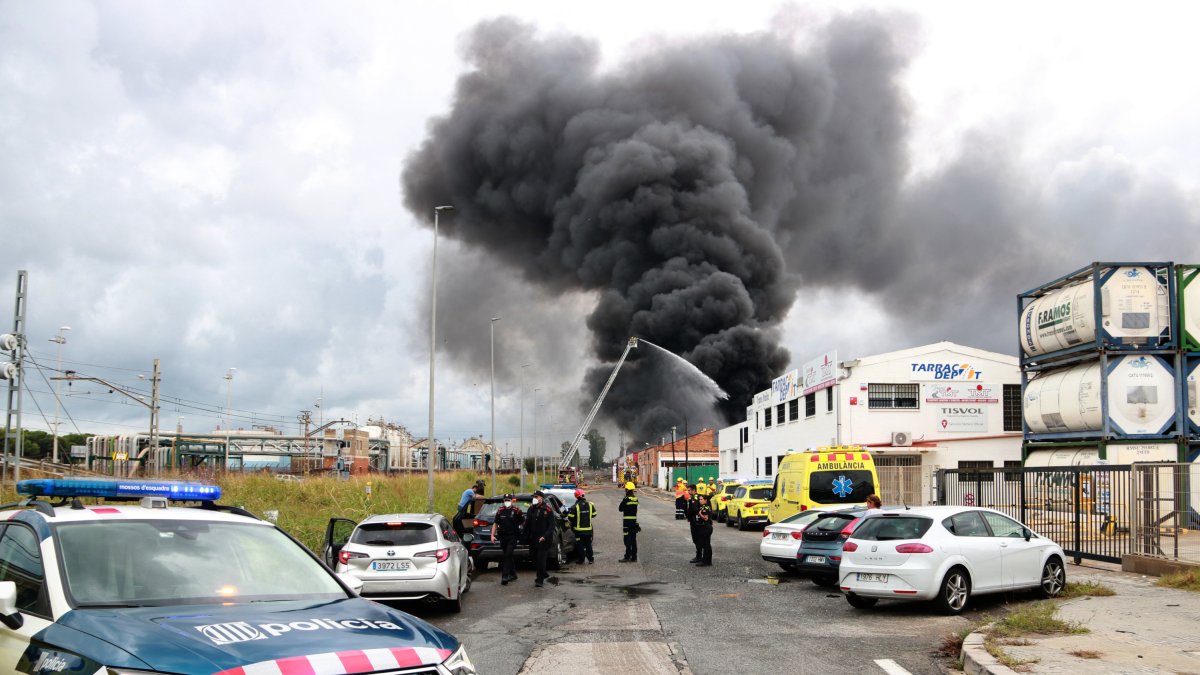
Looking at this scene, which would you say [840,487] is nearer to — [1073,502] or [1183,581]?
[1073,502]

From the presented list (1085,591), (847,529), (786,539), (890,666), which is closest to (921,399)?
(786,539)

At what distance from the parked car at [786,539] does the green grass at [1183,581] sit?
4651 mm

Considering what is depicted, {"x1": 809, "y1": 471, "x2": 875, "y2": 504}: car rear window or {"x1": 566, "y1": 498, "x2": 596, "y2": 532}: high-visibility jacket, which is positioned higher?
{"x1": 809, "y1": 471, "x2": 875, "y2": 504}: car rear window

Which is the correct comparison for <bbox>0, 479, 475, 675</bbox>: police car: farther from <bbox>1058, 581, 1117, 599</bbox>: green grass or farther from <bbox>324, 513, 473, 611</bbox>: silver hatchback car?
<bbox>1058, 581, 1117, 599</bbox>: green grass

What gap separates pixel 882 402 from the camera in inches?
1478

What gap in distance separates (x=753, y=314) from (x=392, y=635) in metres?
58.0

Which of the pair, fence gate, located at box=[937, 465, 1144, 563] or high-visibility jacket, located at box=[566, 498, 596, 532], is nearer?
fence gate, located at box=[937, 465, 1144, 563]

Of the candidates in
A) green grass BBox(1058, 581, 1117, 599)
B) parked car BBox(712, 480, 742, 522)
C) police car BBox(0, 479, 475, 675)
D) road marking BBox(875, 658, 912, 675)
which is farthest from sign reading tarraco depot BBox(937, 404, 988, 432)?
police car BBox(0, 479, 475, 675)

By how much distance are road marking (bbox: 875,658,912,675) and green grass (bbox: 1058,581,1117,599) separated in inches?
190

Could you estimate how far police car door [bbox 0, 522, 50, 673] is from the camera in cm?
404

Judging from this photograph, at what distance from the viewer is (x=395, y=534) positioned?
1154cm

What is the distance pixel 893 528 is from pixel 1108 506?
5.87m

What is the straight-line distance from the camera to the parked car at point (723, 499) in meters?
31.7

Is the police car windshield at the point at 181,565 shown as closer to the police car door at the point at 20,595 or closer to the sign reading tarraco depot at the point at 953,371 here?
the police car door at the point at 20,595
